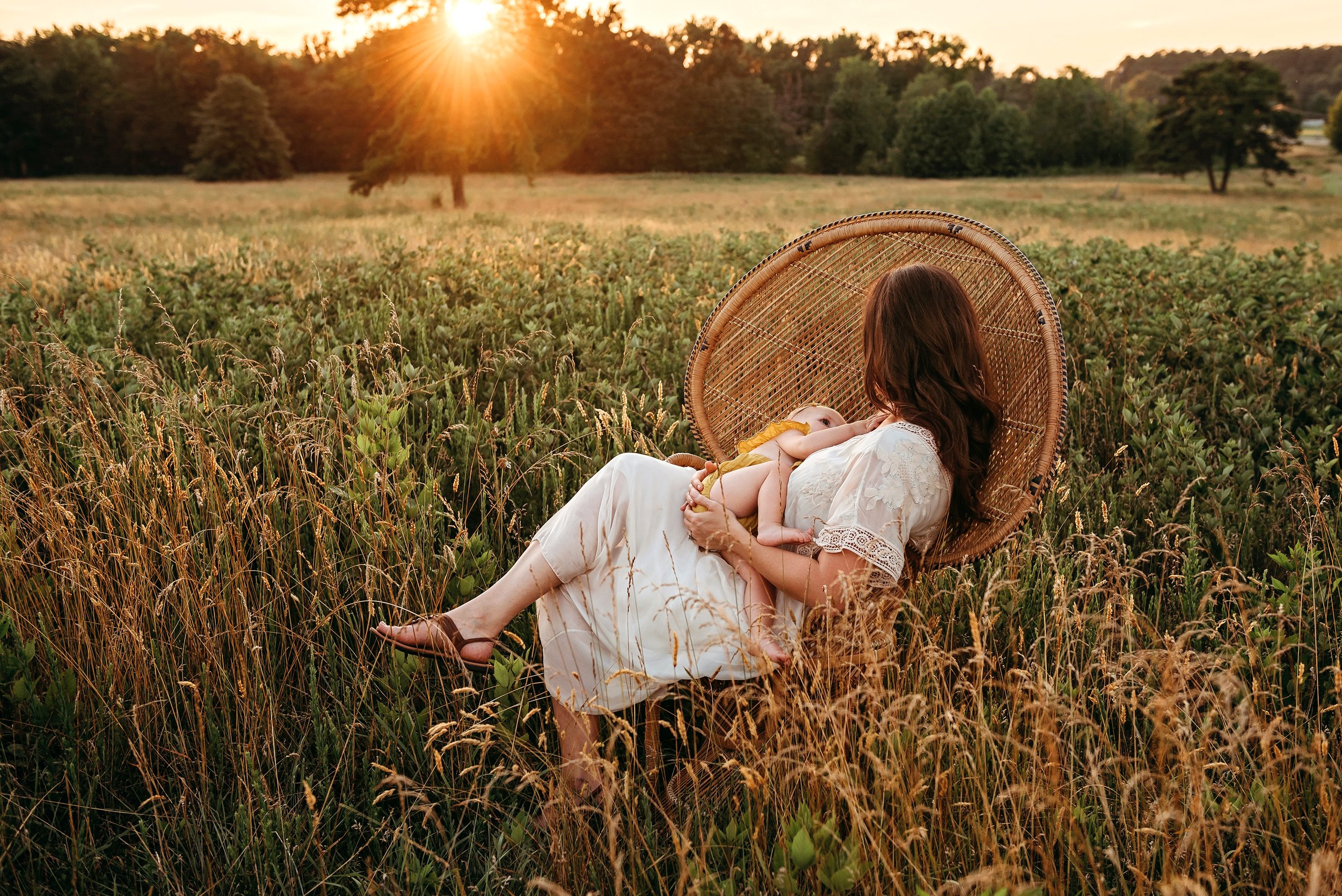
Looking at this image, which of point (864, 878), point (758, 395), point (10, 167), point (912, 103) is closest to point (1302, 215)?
point (758, 395)

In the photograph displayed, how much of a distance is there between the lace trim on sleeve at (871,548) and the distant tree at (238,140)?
49525mm

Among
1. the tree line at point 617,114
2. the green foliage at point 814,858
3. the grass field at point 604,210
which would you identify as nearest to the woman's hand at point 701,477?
the green foliage at point 814,858

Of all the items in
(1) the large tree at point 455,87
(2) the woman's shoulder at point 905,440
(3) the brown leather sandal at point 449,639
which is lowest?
(3) the brown leather sandal at point 449,639

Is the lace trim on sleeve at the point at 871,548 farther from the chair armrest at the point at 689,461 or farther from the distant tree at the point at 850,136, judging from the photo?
the distant tree at the point at 850,136

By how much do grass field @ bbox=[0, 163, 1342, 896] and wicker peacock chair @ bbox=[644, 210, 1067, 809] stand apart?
5.2 inches

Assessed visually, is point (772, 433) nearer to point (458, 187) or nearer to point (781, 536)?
point (781, 536)

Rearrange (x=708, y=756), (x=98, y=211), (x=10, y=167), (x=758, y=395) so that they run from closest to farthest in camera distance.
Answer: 1. (x=708, y=756)
2. (x=758, y=395)
3. (x=98, y=211)
4. (x=10, y=167)

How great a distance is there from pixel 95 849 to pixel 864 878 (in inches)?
67.5

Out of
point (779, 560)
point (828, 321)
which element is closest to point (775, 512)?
point (779, 560)

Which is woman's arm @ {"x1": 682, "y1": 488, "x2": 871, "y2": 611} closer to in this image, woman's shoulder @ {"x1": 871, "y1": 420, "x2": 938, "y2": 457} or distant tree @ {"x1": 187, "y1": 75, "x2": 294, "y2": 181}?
woman's shoulder @ {"x1": 871, "y1": 420, "x2": 938, "y2": 457}

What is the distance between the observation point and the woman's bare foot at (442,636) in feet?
7.84

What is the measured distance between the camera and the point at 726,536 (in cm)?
234

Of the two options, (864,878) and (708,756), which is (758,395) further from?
(864,878)

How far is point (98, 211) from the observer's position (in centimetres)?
1977
